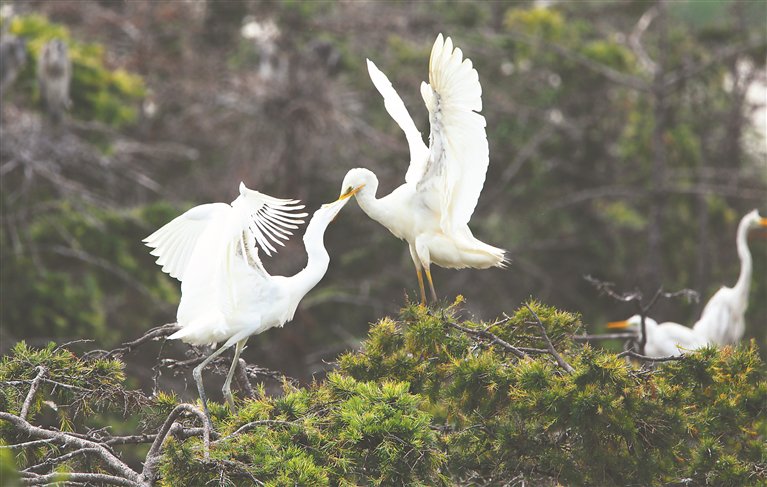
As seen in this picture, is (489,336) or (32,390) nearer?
(32,390)

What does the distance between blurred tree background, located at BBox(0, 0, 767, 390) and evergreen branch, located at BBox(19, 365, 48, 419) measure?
559 centimetres

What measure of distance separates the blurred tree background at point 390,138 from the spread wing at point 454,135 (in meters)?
4.96

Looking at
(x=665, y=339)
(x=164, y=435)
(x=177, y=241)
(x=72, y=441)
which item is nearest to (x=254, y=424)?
(x=164, y=435)

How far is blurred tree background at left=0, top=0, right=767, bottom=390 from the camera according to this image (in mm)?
10898

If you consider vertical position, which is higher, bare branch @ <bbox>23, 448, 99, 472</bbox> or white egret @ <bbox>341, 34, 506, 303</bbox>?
white egret @ <bbox>341, 34, 506, 303</bbox>

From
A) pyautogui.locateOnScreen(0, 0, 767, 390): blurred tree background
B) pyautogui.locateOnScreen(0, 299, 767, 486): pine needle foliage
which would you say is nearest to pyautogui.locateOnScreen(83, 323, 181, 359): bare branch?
pyautogui.locateOnScreen(0, 299, 767, 486): pine needle foliage

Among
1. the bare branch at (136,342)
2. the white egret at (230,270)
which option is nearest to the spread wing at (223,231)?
the white egret at (230,270)

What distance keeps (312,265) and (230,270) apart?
0.48 meters

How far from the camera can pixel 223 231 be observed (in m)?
4.59

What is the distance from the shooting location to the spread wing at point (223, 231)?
4582 millimetres

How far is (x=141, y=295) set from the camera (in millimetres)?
11414

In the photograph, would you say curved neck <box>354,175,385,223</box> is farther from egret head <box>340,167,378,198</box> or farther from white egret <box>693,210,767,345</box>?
white egret <box>693,210,767,345</box>

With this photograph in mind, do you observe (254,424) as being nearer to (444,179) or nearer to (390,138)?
(444,179)

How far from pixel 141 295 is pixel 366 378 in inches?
276
